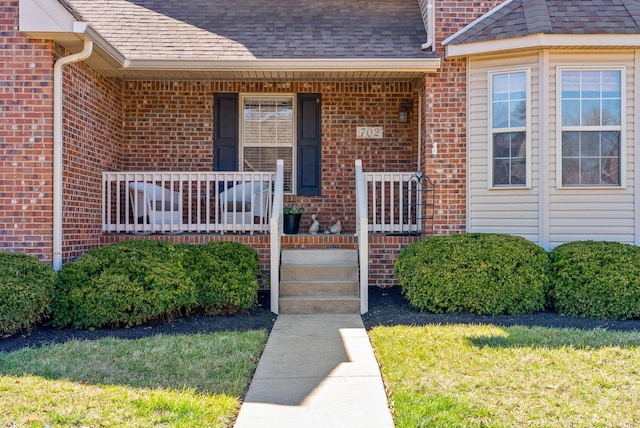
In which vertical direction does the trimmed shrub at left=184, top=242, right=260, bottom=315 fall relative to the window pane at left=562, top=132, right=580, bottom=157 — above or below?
below

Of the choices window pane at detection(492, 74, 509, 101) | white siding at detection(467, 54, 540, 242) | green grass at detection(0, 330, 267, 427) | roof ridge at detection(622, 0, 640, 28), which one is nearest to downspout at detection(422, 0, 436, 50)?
white siding at detection(467, 54, 540, 242)

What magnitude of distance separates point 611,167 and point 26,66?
25.3 ft

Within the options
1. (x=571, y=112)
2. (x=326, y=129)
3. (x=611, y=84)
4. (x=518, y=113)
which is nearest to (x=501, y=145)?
(x=518, y=113)

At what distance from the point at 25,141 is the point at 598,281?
7.04 m

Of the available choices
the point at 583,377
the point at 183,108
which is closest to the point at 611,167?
the point at 583,377

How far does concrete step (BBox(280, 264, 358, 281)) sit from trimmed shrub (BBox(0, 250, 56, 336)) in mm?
2917

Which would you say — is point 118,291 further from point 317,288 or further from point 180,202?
point 317,288

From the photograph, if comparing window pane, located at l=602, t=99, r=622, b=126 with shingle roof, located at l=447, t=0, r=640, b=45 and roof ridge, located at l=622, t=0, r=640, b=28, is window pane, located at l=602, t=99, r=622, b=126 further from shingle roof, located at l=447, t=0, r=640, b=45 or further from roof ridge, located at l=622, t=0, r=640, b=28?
roof ridge, located at l=622, t=0, r=640, b=28

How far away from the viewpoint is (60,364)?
471cm

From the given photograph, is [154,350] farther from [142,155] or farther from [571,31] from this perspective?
[571,31]

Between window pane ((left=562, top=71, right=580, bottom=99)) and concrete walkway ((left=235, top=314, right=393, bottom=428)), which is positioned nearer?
concrete walkway ((left=235, top=314, right=393, bottom=428))

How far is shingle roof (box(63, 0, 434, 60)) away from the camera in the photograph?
8.47 metres

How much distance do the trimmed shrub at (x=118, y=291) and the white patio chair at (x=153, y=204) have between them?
1.70m

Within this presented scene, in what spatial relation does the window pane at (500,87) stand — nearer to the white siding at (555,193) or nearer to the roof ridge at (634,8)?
the white siding at (555,193)
